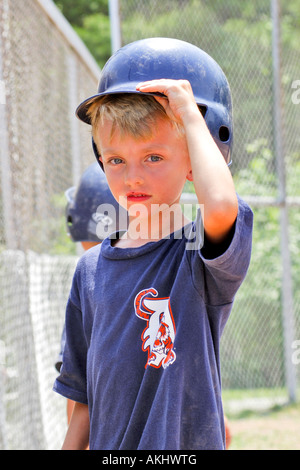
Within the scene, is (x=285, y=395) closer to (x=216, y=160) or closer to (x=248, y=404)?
(x=248, y=404)

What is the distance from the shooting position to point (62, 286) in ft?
17.3

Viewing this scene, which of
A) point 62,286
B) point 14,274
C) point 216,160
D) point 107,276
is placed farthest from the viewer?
point 62,286

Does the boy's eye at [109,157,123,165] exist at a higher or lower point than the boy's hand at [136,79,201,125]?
lower

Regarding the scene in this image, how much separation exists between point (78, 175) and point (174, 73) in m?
3.72

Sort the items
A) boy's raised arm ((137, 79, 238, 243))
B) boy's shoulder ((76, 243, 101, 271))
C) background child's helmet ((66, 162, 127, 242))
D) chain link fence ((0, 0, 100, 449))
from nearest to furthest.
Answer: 1. boy's raised arm ((137, 79, 238, 243))
2. boy's shoulder ((76, 243, 101, 271))
3. background child's helmet ((66, 162, 127, 242))
4. chain link fence ((0, 0, 100, 449))

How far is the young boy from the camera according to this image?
1.77m

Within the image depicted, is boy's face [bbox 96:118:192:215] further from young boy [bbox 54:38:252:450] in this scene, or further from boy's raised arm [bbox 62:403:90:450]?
boy's raised arm [bbox 62:403:90:450]

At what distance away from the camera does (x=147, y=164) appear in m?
1.96

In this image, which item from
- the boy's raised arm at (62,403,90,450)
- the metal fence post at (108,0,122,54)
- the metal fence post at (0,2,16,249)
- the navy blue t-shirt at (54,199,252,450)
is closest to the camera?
the navy blue t-shirt at (54,199,252,450)

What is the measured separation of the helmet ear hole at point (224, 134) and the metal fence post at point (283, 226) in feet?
20.6

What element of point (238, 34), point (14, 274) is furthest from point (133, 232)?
point (238, 34)

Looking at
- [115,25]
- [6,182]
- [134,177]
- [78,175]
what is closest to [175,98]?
[134,177]

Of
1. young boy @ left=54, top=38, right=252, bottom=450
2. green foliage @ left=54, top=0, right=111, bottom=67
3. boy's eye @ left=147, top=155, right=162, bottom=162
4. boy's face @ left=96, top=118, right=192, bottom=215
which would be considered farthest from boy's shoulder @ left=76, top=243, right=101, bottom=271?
green foliage @ left=54, top=0, right=111, bottom=67

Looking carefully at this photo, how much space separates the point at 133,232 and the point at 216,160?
530 millimetres
